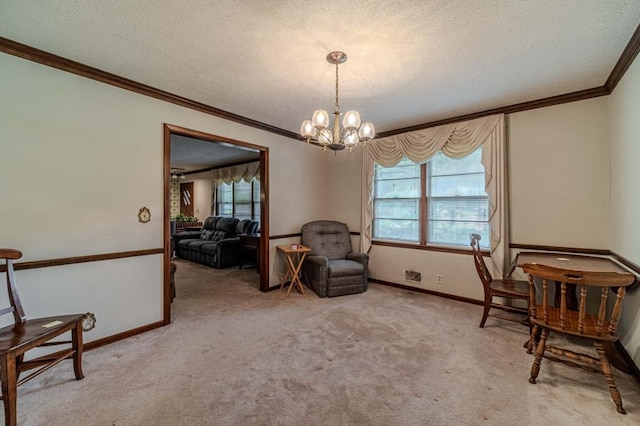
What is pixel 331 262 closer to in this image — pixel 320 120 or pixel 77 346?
pixel 320 120

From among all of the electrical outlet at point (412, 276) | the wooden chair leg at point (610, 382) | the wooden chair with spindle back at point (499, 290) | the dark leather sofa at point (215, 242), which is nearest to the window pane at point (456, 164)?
the wooden chair with spindle back at point (499, 290)

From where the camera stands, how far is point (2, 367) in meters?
1.51

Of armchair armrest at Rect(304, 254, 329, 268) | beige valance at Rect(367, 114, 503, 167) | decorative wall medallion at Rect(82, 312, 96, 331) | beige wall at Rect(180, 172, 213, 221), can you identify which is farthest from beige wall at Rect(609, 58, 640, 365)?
beige wall at Rect(180, 172, 213, 221)

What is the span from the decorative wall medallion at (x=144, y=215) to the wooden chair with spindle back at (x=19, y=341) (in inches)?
39.0

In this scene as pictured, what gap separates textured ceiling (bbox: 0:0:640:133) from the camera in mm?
1765

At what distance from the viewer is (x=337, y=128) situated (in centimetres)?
250

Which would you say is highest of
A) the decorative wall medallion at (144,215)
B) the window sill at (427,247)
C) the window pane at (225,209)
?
the window pane at (225,209)

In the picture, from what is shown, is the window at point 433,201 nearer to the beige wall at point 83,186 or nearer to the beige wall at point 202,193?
the beige wall at point 83,186

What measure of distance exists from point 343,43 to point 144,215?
261 centimetres

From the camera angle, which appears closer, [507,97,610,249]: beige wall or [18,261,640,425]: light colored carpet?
[18,261,640,425]: light colored carpet

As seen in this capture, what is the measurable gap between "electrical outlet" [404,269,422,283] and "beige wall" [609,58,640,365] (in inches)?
83.4

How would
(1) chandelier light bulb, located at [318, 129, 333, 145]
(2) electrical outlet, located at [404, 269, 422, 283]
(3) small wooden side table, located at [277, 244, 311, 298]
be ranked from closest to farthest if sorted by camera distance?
(1) chandelier light bulb, located at [318, 129, 333, 145] → (3) small wooden side table, located at [277, 244, 311, 298] → (2) electrical outlet, located at [404, 269, 422, 283]

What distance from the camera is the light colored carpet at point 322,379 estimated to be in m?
1.69

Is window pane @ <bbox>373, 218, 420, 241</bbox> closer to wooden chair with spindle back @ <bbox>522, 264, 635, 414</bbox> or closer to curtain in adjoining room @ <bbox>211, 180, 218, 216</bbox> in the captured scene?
wooden chair with spindle back @ <bbox>522, 264, 635, 414</bbox>
